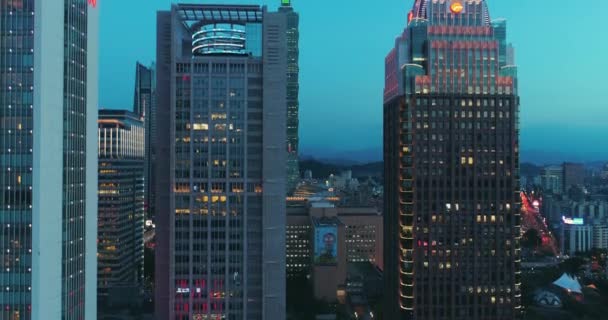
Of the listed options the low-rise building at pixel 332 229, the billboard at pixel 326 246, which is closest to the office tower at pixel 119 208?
the billboard at pixel 326 246

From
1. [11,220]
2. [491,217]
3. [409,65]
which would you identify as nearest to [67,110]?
[11,220]

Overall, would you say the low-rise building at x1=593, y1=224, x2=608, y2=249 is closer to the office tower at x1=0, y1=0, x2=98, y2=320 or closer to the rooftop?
the rooftop

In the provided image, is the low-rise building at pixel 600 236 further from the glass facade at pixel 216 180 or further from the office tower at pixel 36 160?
the office tower at pixel 36 160

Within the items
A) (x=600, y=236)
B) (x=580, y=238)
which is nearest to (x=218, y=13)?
(x=580, y=238)

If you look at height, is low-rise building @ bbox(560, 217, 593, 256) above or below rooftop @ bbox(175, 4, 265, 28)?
below

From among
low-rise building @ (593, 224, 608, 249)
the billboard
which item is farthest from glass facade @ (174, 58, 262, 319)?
low-rise building @ (593, 224, 608, 249)

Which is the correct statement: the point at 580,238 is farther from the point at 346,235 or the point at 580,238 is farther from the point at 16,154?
the point at 16,154

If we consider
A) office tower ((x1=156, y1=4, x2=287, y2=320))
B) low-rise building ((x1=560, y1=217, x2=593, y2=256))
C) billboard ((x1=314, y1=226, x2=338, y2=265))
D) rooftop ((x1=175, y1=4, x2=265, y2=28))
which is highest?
rooftop ((x1=175, y1=4, x2=265, y2=28))
